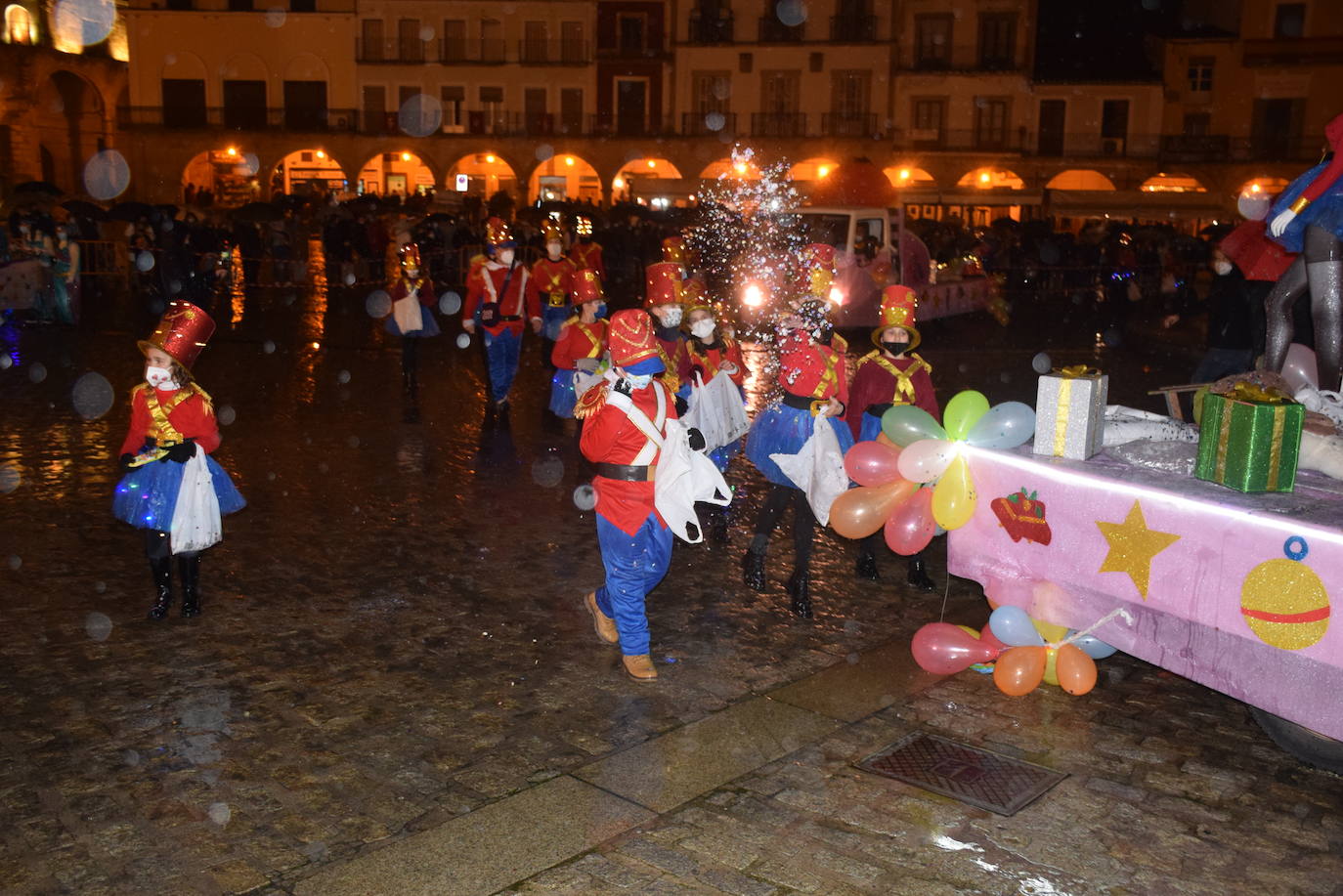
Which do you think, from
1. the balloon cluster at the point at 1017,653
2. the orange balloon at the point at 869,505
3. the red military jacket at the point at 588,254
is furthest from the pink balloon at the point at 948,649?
the red military jacket at the point at 588,254

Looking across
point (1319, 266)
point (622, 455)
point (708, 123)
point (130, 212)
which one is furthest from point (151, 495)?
point (708, 123)

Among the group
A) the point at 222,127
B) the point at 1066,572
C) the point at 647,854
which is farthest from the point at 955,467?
the point at 222,127

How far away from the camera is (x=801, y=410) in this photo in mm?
6359

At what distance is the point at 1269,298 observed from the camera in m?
5.39

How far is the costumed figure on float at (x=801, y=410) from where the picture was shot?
20.7 ft

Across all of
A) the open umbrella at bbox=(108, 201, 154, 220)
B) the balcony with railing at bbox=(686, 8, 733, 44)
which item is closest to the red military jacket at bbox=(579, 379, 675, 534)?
the open umbrella at bbox=(108, 201, 154, 220)

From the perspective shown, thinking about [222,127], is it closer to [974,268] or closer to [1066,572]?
[974,268]

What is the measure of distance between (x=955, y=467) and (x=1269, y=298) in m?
1.59

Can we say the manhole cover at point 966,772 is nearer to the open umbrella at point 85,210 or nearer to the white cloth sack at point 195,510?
the white cloth sack at point 195,510

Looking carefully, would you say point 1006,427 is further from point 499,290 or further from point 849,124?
point 849,124

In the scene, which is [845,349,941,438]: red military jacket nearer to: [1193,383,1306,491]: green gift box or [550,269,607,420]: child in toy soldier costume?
[1193,383,1306,491]: green gift box

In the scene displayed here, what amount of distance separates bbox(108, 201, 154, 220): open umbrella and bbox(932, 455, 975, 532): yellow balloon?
893 inches

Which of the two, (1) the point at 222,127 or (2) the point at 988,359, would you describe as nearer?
(2) the point at 988,359

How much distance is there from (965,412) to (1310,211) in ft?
5.31
